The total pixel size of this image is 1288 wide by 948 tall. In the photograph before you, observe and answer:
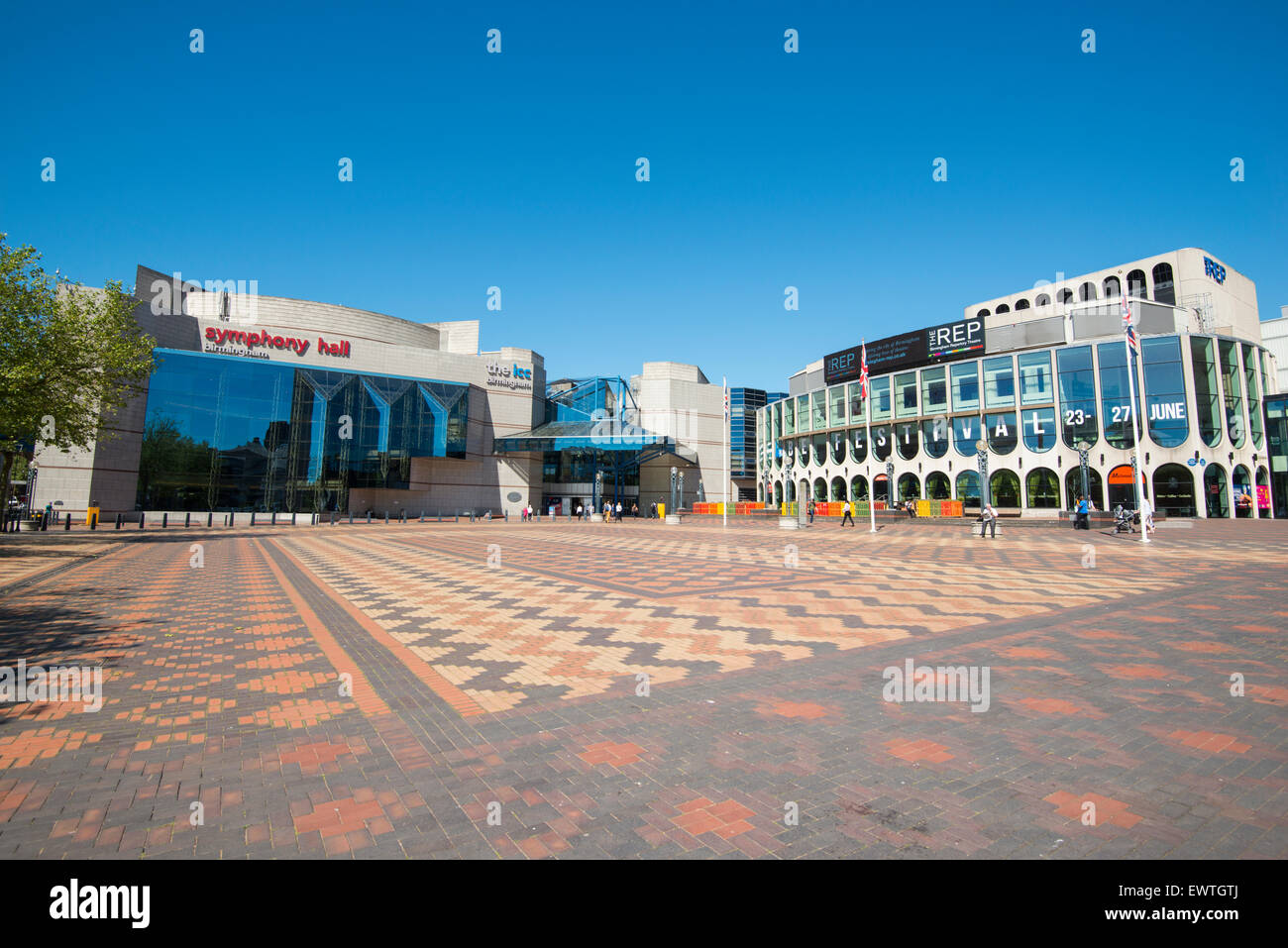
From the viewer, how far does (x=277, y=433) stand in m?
45.1

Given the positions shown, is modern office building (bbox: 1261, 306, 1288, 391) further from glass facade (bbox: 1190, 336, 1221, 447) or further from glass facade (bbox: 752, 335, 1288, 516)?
glass facade (bbox: 1190, 336, 1221, 447)

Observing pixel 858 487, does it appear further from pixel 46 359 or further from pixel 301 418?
pixel 46 359

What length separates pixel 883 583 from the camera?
467 inches

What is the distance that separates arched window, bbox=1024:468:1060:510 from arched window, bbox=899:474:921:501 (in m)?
9.14

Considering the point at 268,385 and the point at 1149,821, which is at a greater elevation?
the point at 268,385

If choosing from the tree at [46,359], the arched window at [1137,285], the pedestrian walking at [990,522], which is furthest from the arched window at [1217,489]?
the tree at [46,359]

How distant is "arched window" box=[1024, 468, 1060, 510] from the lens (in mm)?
45344

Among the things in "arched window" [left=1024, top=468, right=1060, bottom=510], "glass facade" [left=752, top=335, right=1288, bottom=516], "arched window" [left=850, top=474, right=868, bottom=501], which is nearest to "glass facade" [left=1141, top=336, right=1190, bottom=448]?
"glass facade" [left=752, top=335, right=1288, bottom=516]

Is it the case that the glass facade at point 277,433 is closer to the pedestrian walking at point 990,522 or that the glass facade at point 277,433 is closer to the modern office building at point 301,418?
the modern office building at point 301,418

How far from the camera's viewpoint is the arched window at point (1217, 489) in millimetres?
41062

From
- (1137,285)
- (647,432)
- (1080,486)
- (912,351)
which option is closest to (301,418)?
(647,432)
